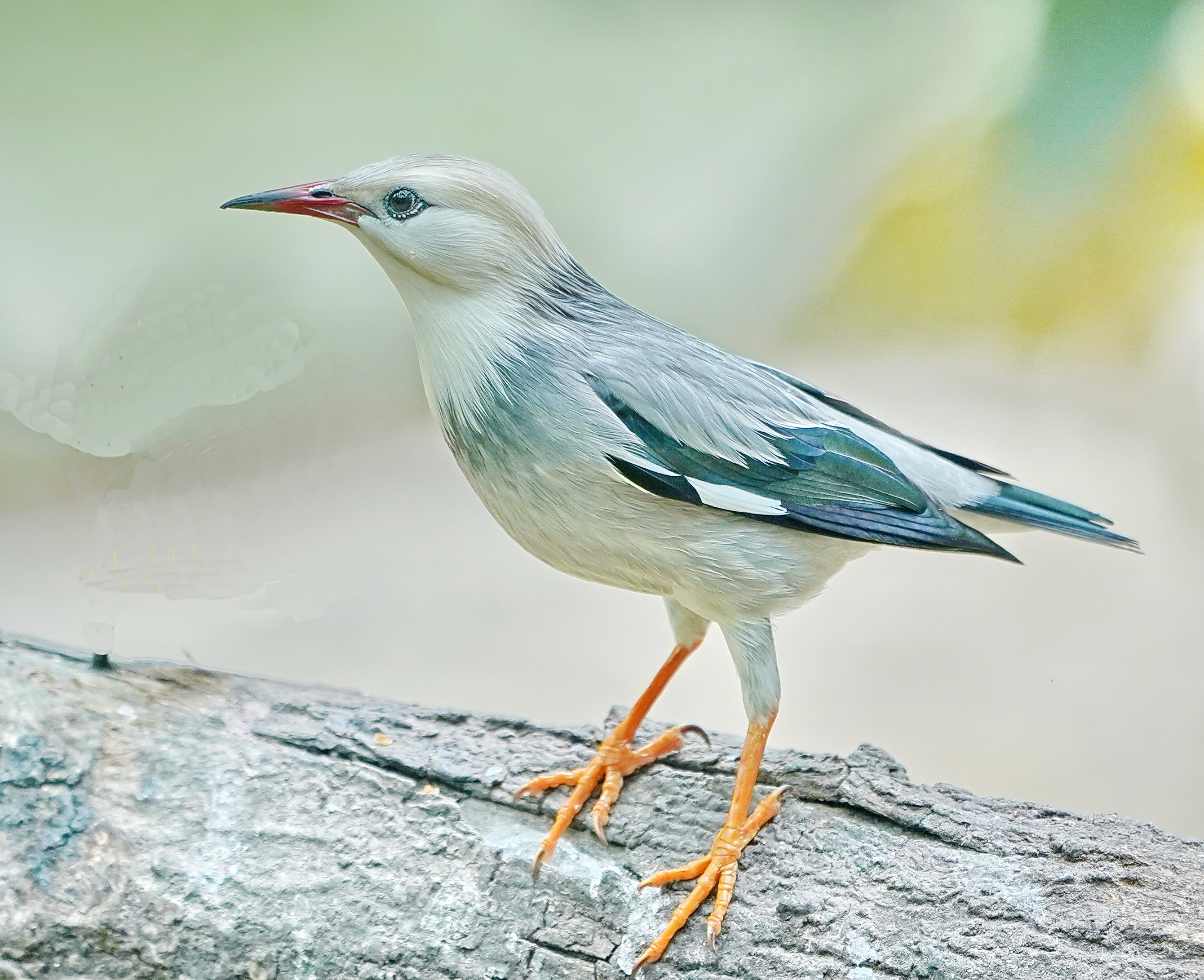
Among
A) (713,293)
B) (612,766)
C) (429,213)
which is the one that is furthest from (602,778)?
(713,293)

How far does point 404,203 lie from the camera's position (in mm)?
1968

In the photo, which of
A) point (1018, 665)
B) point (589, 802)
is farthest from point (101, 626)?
point (1018, 665)

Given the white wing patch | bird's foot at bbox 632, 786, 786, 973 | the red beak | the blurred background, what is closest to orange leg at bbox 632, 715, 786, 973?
bird's foot at bbox 632, 786, 786, 973

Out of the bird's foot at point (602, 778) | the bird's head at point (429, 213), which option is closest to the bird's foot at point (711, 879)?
the bird's foot at point (602, 778)

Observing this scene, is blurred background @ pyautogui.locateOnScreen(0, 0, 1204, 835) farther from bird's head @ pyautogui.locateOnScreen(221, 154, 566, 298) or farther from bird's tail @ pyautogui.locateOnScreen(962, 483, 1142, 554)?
bird's tail @ pyautogui.locateOnScreen(962, 483, 1142, 554)

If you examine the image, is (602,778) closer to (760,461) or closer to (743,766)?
(743,766)

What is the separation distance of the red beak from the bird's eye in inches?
2.2

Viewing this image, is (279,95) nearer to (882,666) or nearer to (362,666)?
(362,666)

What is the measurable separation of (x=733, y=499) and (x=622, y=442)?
Result: 0.26m

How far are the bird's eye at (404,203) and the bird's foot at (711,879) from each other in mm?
1481

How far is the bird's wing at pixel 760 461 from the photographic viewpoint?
1976 mm

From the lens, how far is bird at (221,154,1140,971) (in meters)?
1.97

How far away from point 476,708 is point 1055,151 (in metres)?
2.92

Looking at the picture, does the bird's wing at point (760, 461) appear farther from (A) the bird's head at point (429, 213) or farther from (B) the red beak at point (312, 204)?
(B) the red beak at point (312, 204)
